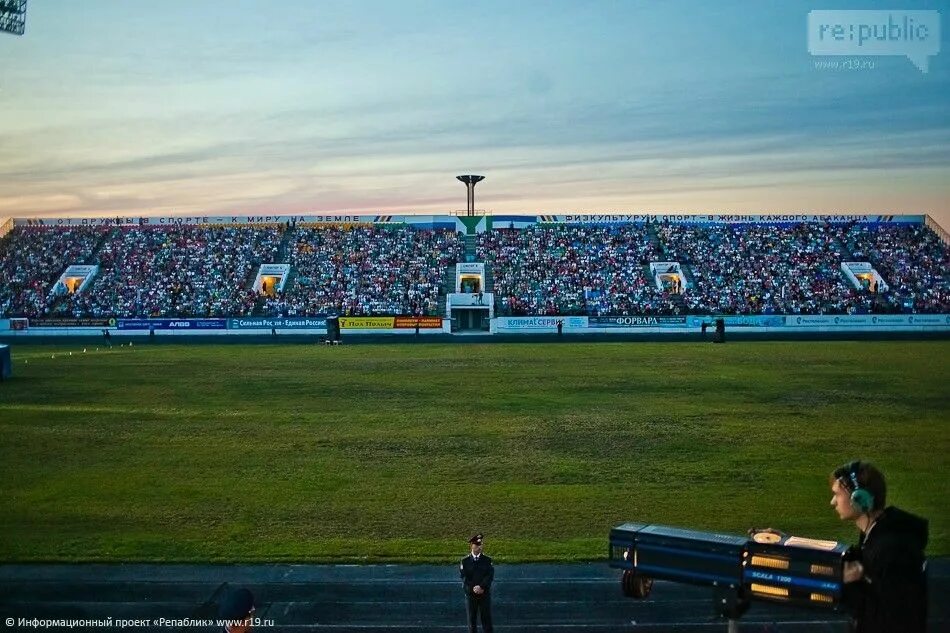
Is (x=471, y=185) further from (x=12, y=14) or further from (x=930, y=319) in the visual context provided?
(x=12, y=14)

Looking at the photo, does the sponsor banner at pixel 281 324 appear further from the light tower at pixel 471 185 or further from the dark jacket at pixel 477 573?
the dark jacket at pixel 477 573

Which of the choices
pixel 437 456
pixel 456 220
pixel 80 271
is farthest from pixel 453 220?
pixel 437 456

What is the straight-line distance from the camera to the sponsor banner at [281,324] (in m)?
51.9

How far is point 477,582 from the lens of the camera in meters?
8.23

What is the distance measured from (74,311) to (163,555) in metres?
49.3

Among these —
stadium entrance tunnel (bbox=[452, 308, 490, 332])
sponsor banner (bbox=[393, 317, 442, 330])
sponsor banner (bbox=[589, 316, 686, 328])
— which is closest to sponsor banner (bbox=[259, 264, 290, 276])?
sponsor banner (bbox=[393, 317, 442, 330])

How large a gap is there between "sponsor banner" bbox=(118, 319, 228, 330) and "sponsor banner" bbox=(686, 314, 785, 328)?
30.4 meters

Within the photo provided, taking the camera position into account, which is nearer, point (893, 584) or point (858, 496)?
point (893, 584)

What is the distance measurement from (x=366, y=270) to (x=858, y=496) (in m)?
57.1

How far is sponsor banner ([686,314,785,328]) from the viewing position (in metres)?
50.6

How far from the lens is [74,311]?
179 ft

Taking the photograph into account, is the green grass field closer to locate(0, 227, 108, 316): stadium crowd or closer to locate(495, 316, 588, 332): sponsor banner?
locate(495, 316, 588, 332): sponsor banner

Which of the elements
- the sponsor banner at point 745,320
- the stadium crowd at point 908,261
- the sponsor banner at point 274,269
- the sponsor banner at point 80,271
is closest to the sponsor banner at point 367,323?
the sponsor banner at point 274,269

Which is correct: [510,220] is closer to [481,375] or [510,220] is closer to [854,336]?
[854,336]
